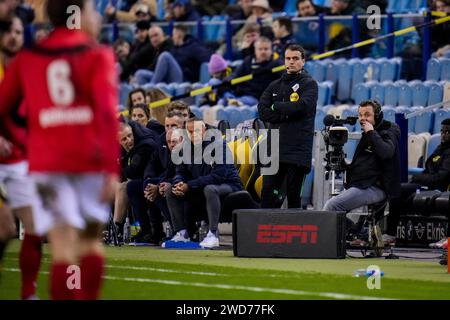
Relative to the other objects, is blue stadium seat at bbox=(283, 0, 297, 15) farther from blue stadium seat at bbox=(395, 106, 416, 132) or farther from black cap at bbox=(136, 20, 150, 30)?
blue stadium seat at bbox=(395, 106, 416, 132)

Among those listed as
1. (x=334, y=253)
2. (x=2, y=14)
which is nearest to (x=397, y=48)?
(x=334, y=253)

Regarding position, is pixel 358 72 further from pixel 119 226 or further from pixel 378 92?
pixel 119 226

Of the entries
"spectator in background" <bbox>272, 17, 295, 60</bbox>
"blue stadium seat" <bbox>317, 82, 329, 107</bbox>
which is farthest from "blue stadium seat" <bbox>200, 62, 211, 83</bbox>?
"blue stadium seat" <bbox>317, 82, 329, 107</bbox>

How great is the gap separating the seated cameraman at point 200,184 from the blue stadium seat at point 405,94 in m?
3.31

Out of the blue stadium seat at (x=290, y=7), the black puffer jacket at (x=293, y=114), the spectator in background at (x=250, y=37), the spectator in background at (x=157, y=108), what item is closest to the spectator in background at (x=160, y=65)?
the spectator in background at (x=250, y=37)

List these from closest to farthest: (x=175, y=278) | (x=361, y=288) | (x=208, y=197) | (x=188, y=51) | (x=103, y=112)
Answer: (x=103, y=112) < (x=361, y=288) < (x=175, y=278) < (x=208, y=197) < (x=188, y=51)

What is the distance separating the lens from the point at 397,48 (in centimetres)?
1845

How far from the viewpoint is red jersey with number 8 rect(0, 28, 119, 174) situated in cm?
682

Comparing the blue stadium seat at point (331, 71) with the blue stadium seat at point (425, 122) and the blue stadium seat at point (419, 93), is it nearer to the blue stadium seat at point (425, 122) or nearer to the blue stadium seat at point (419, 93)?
the blue stadium seat at point (419, 93)

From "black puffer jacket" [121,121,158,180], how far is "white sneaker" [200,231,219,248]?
1.47 m

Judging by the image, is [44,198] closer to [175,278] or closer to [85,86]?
[85,86]

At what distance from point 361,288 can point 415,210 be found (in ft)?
15.4

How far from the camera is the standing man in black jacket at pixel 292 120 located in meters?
13.4
